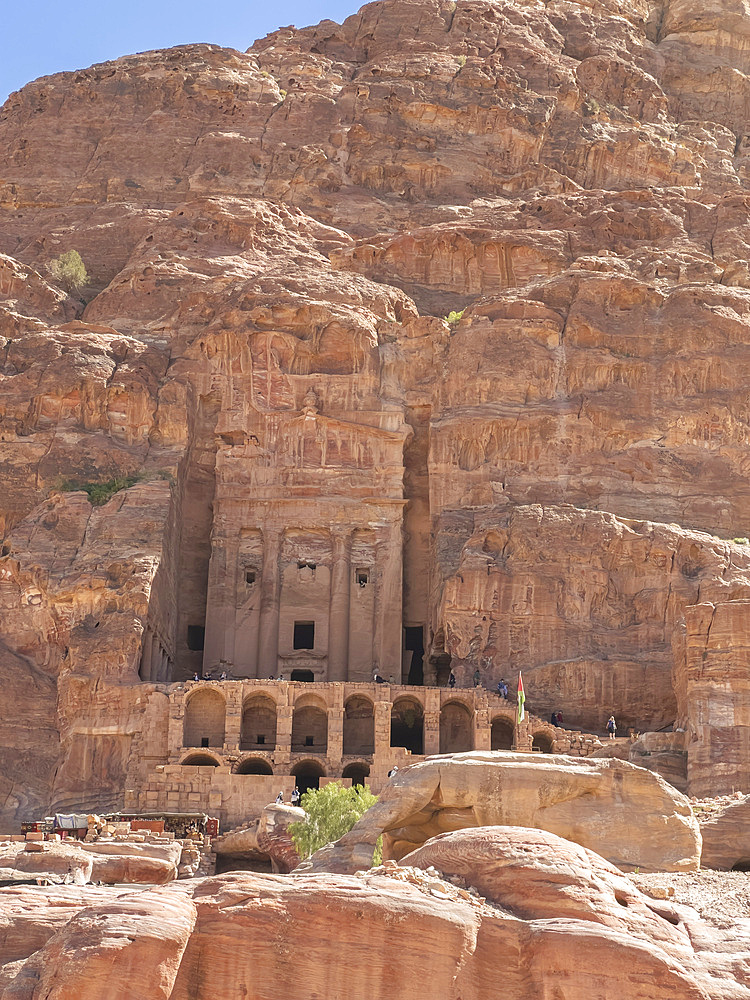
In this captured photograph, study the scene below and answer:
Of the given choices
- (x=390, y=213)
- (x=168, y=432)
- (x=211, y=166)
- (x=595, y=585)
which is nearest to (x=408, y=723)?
(x=595, y=585)

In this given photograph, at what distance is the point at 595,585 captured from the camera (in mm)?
60219

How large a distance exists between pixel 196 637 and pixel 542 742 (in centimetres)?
1952

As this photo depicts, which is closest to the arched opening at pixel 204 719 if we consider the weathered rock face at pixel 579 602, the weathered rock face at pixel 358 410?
the weathered rock face at pixel 358 410

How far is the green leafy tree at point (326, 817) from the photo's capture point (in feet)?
132

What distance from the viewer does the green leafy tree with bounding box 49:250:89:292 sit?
3162 inches

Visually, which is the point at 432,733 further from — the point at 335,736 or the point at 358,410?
the point at 358,410

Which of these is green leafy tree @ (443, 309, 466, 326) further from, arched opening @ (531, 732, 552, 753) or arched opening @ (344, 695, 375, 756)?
arched opening @ (531, 732, 552, 753)

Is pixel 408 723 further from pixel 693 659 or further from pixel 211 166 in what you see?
pixel 211 166

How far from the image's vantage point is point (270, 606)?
6538 centimetres

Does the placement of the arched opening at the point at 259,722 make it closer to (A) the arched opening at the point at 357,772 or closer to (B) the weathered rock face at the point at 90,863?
(A) the arched opening at the point at 357,772

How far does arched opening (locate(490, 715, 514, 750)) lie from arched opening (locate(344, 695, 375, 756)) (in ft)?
17.7

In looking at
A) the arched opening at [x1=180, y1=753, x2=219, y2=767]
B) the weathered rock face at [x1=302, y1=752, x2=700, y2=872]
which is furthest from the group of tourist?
the weathered rock face at [x1=302, y1=752, x2=700, y2=872]

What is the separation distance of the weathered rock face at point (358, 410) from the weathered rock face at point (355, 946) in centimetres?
2974

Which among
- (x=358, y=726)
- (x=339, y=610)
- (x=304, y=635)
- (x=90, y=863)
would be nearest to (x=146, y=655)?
(x=358, y=726)
